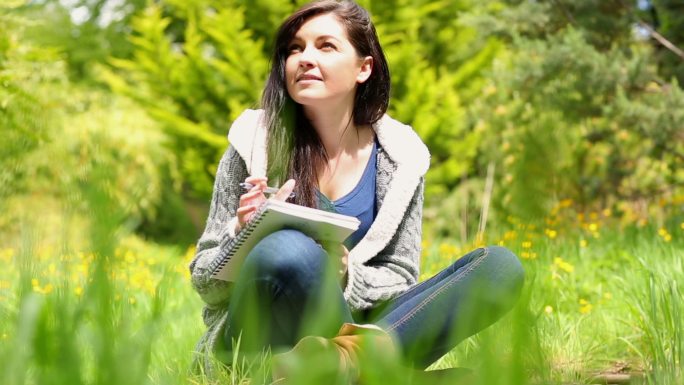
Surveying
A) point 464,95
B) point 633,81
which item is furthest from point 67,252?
point 464,95

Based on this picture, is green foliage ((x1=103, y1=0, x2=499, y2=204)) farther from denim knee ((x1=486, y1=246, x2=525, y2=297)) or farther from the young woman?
denim knee ((x1=486, y1=246, x2=525, y2=297))

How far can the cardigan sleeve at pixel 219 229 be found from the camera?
1875mm

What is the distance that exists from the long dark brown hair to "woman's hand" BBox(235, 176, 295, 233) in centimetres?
27

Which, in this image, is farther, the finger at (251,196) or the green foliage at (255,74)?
the green foliage at (255,74)

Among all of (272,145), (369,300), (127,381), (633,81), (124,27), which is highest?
(127,381)

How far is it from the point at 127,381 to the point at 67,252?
0.16 metres

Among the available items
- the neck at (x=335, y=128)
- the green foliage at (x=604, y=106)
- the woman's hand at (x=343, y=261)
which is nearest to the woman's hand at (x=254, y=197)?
the woman's hand at (x=343, y=261)

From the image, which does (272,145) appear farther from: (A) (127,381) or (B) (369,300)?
(A) (127,381)

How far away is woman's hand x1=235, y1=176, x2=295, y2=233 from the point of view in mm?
1761

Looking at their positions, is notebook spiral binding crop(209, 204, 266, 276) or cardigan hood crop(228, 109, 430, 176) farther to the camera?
cardigan hood crop(228, 109, 430, 176)

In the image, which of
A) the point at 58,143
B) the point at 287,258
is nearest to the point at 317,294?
the point at 287,258

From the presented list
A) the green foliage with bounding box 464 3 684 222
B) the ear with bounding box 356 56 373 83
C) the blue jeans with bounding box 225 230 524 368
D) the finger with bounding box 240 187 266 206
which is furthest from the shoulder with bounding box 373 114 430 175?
the green foliage with bounding box 464 3 684 222

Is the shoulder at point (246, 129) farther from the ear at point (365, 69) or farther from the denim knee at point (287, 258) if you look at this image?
the denim knee at point (287, 258)

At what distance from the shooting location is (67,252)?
0.49 m
